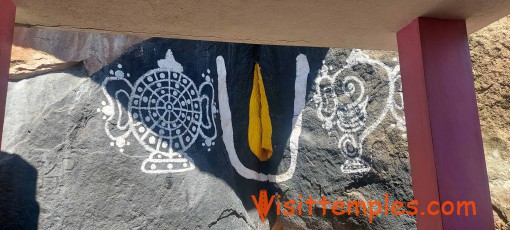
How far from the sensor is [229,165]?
Result: 258 cm

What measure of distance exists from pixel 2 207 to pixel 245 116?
142 centimetres

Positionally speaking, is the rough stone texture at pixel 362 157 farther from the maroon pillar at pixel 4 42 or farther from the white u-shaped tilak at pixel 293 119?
the maroon pillar at pixel 4 42

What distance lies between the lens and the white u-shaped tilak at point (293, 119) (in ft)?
8.55

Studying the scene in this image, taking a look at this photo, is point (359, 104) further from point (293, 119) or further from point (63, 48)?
point (63, 48)

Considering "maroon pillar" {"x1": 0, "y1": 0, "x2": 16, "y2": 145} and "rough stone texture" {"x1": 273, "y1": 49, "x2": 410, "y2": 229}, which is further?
"rough stone texture" {"x1": 273, "y1": 49, "x2": 410, "y2": 229}

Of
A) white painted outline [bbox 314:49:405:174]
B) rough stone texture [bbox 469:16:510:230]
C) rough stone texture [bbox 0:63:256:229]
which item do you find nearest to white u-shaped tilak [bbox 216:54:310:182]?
white painted outline [bbox 314:49:405:174]

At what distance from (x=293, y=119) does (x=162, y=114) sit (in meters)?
0.82

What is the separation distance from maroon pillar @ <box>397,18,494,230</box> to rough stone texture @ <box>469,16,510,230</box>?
120 centimetres

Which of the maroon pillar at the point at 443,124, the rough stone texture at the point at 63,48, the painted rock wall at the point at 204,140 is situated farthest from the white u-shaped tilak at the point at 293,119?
the maroon pillar at the point at 443,124

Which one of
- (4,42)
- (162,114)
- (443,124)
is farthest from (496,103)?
(4,42)

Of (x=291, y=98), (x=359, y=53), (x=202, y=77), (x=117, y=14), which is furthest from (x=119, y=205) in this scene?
(x=359, y=53)

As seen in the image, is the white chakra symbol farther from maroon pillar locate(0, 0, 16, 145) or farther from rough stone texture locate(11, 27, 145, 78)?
maroon pillar locate(0, 0, 16, 145)

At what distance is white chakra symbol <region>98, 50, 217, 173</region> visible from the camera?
222 cm

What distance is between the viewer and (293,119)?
266 cm
